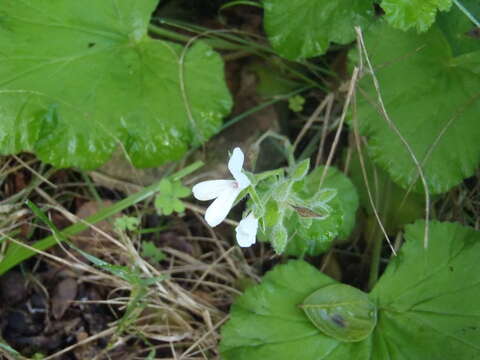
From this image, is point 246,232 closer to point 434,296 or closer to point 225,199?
point 225,199

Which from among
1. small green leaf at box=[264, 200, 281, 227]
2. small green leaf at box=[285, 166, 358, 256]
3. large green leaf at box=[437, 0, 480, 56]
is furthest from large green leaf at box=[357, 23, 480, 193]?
small green leaf at box=[264, 200, 281, 227]

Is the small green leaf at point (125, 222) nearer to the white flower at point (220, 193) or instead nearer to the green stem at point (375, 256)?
the white flower at point (220, 193)

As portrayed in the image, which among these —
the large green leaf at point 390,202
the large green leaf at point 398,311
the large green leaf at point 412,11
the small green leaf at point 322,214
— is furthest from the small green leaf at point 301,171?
the large green leaf at point 390,202

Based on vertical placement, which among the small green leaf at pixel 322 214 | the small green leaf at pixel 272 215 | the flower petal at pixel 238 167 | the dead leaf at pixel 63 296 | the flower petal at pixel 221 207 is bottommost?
the dead leaf at pixel 63 296

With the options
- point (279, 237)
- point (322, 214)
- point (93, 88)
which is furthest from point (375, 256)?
point (93, 88)

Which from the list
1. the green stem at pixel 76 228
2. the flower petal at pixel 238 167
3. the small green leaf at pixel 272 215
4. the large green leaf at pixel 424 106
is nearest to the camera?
the flower petal at pixel 238 167

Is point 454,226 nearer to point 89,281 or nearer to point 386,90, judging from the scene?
point 386,90

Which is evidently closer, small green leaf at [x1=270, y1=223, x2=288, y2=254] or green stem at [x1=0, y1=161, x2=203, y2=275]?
small green leaf at [x1=270, y1=223, x2=288, y2=254]

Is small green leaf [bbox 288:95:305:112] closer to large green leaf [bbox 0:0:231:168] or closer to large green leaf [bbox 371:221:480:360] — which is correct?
large green leaf [bbox 0:0:231:168]
